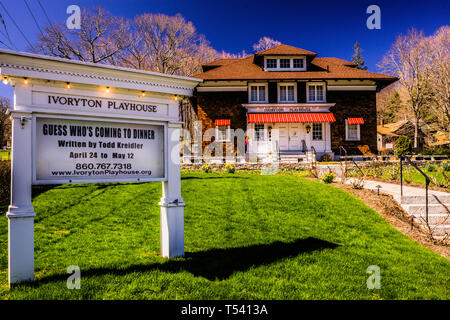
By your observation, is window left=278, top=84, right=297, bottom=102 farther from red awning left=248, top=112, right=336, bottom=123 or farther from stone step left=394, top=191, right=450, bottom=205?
stone step left=394, top=191, right=450, bottom=205

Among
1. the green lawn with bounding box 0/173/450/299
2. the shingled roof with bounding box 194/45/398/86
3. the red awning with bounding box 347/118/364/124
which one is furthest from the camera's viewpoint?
the red awning with bounding box 347/118/364/124

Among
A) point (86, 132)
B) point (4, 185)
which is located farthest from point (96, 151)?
point (4, 185)

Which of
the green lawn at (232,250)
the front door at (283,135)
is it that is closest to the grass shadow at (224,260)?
the green lawn at (232,250)

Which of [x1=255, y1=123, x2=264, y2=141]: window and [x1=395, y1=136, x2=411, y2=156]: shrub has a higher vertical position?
[x1=255, y1=123, x2=264, y2=141]: window

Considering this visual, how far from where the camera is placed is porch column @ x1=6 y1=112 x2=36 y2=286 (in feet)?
11.7

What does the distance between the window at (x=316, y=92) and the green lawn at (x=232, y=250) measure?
16.4 metres

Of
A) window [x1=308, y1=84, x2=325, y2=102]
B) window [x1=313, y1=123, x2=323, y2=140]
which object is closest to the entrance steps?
window [x1=313, y1=123, x2=323, y2=140]

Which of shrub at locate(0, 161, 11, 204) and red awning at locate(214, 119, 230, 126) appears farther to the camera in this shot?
red awning at locate(214, 119, 230, 126)

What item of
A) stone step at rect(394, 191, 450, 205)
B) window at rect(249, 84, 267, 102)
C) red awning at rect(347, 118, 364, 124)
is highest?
window at rect(249, 84, 267, 102)

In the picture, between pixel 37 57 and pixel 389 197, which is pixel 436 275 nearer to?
pixel 389 197

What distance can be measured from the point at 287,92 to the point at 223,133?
20.5ft

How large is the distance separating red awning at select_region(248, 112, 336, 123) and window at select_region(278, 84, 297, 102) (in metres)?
1.77

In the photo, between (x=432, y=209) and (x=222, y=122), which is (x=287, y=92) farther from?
(x=432, y=209)

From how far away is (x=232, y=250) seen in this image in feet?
17.0
